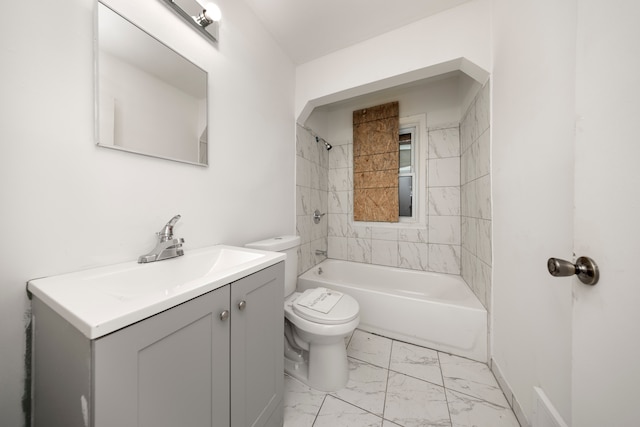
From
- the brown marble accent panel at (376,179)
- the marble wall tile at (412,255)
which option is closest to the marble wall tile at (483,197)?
the marble wall tile at (412,255)

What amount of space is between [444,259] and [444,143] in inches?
47.5

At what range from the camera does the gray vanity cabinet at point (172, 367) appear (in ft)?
1.34

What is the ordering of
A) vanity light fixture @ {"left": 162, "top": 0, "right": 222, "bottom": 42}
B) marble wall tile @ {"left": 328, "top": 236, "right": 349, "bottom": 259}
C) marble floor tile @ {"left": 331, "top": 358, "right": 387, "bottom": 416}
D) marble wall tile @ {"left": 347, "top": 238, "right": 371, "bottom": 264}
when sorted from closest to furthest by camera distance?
vanity light fixture @ {"left": 162, "top": 0, "right": 222, "bottom": 42}
marble floor tile @ {"left": 331, "top": 358, "right": 387, "bottom": 416}
marble wall tile @ {"left": 347, "top": 238, "right": 371, "bottom": 264}
marble wall tile @ {"left": 328, "top": 236, "right": 349, "bottom": 259}

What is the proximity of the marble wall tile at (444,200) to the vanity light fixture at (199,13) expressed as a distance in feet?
7.29

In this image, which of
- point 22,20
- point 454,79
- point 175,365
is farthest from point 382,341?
point 454,79

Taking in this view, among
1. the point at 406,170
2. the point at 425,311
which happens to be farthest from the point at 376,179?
the point at 425,311

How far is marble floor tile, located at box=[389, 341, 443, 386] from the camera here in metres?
1.31

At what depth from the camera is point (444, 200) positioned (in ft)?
7.02

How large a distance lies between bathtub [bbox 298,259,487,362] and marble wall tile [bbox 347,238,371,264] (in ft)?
1.10

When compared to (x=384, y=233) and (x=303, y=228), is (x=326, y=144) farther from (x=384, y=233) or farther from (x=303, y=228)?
(x=384, y=233)

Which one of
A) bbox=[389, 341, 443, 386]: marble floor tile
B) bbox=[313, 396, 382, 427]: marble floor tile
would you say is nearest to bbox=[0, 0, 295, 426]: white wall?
bbox=[313, 396, 382, 427]: marble floor tile

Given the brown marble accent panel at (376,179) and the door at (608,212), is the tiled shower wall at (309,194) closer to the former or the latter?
the brown marble accent panel at (376,179)

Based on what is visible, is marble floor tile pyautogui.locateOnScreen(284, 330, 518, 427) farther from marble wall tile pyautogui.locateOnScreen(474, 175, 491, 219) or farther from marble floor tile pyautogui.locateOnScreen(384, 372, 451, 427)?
marble wall tile pyautogui.locateOnScreen(474, 175, 491, 219)

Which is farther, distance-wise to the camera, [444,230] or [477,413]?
[444,230]
